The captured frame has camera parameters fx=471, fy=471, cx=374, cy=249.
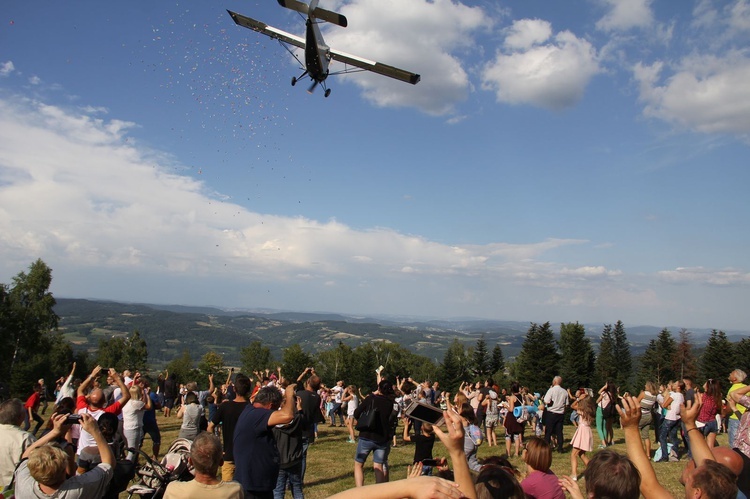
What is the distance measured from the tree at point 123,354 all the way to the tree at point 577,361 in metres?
65.0

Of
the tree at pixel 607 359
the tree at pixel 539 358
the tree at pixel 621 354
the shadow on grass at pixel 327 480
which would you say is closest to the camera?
the shadow on grass at pixel 327 480

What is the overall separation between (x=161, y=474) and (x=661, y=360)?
304ft

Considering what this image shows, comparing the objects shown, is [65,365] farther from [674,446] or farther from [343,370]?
[674,446]

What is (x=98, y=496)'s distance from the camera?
3.90 m

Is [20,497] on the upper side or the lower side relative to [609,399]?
upper

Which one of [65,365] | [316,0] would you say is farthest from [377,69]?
[65,365]

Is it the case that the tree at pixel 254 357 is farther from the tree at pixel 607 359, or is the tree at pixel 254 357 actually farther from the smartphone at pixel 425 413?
the smartphone at pixel 425 413

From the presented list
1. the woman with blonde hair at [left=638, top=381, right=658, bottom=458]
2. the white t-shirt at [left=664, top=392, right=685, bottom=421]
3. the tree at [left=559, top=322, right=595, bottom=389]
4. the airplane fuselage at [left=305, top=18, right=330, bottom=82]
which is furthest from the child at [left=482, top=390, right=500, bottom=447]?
the tree at [left=559, top=322, right=595, bottom=389]

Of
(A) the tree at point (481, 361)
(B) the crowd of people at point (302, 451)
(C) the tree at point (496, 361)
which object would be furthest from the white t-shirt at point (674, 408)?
A: (C) the tree at point (496, 361)

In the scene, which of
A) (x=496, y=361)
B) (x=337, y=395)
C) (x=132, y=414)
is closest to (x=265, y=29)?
(x=132, y=414)

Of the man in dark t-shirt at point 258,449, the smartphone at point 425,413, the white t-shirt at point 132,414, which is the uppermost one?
the smartphone at point 425,413

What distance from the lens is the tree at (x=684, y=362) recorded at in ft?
263

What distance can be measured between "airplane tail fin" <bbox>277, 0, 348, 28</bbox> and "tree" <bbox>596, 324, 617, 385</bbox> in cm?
8389

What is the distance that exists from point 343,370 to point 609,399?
87.2 meters
